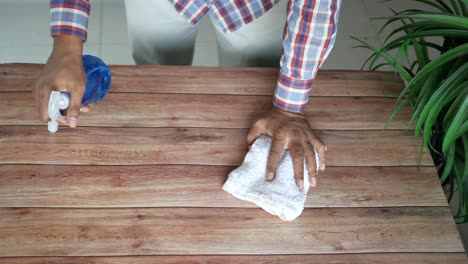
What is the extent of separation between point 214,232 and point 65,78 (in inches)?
17.2

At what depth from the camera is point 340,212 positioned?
111 cm

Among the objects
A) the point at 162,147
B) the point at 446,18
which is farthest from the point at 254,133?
the point at 446,18

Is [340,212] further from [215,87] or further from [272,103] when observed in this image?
[215,87]

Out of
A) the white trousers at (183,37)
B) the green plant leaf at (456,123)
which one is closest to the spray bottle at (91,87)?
the white trousers at (183,37)

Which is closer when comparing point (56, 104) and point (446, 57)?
point (56, 104)

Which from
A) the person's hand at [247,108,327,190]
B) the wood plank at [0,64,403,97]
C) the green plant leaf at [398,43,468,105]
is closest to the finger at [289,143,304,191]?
the person's hand at [247,108,327,190]

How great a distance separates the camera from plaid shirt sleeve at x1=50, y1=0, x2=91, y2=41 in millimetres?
1086

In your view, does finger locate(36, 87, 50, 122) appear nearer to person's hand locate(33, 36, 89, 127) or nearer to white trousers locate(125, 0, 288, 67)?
person's hand locate(33, 36, 89, 127)

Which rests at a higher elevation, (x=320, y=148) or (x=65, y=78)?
(x=65, y=78)

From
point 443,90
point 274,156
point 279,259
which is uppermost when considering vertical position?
point 443,90

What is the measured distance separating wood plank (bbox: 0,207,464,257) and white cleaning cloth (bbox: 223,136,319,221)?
1.2 inches

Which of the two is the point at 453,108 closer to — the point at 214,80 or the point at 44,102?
the point at 214,80

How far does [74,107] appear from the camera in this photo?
1036mm

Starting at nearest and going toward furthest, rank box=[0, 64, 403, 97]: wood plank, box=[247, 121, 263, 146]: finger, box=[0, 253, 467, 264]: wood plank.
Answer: box=[0, 253, 467, 264]: wood plank
box=[247, 121, 263, 146]: finger
box=[0, 64, 403, 97]: wood plank
